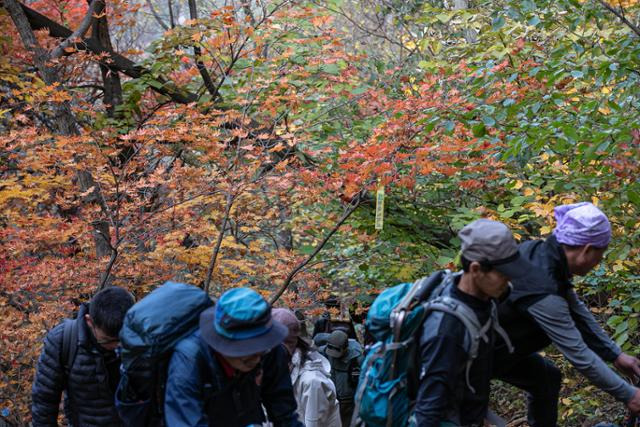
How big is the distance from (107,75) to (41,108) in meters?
1.45

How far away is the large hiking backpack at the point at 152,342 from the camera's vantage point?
9.25 ft

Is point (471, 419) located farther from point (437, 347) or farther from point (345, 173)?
point (345, 173)

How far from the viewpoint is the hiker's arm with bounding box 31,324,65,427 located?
367cm

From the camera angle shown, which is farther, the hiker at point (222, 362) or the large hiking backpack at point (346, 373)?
the large hiking backpack at point (346, 373)

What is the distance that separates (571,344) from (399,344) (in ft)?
2.44

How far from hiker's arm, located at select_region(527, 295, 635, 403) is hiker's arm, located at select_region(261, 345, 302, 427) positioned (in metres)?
1.18

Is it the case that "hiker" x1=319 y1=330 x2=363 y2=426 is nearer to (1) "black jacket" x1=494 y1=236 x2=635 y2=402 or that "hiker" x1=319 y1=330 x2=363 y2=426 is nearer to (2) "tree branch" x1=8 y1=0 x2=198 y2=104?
(1) "black jacket" x1=494 y1=236 x2=635 y2=402

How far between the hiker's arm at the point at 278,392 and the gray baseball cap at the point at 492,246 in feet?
3.42

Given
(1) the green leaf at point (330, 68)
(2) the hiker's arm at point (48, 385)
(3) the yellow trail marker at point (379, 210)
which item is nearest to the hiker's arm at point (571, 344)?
(2) the hiker's arm at point (48, 385)

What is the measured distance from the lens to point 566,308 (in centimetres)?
289

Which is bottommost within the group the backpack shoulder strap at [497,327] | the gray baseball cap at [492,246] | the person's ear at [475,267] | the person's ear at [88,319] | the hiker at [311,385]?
the hiker at [311,385]

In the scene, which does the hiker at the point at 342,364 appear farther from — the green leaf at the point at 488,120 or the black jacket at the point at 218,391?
the black jacket at the point at 218,391

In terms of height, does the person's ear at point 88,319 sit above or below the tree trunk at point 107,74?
below

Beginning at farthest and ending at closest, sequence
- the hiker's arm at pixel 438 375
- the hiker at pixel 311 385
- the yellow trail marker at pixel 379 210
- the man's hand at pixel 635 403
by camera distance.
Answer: the yellow trail marker at pixel 379 210 < the hiker at pixel 311 385 < the man's hand at pixel 635 403 < the hiker's arm at pixel 438 375
